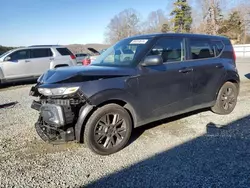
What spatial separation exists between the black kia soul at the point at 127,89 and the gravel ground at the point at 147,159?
301 millimetres

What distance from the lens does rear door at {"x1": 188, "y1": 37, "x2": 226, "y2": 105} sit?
4.51 m

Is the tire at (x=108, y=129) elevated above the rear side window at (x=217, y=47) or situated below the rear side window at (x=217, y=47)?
below

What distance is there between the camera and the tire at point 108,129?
11.1ft

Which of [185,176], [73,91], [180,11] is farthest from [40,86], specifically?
[180,11]

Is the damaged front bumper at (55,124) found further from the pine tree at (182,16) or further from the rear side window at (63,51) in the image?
the pine tree at (182,16)

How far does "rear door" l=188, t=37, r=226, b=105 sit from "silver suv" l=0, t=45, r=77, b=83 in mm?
7816

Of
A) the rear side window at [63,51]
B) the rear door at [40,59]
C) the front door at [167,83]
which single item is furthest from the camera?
the rear side window at [63,51]

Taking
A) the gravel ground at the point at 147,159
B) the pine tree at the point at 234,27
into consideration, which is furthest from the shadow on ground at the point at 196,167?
the pine tree at the point at 234,27

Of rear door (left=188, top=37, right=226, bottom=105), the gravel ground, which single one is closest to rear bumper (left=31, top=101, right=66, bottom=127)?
the gravel ground

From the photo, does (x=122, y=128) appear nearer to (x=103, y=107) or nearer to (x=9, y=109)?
(x=103, y=107)

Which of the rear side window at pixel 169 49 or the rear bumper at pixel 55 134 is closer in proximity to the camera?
the rear bumper at pixel 55 134

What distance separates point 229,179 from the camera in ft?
9.14

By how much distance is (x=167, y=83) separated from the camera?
13.3 ft

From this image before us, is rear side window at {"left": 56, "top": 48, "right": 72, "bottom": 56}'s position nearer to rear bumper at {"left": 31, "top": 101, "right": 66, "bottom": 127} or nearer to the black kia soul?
the black kia soul
